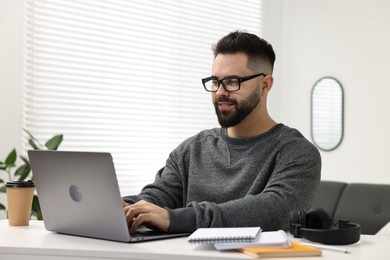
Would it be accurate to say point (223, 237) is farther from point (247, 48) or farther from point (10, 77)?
point (10, 77)

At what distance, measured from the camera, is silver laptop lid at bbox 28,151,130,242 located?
1561 mm

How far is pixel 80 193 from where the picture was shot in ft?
5.42

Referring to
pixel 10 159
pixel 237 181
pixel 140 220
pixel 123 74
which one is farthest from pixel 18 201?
pixel 123 74

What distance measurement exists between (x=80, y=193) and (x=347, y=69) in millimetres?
3569

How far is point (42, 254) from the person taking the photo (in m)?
Result: 1.51

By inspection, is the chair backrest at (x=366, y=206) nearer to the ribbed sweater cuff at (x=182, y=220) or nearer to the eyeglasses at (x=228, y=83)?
the eyeglasses at (x=228, y=83)

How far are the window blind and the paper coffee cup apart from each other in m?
1.63

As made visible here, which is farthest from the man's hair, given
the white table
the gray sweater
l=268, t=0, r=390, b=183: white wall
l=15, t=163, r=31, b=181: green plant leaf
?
l=268, t=0, r=390, b=183: white wall

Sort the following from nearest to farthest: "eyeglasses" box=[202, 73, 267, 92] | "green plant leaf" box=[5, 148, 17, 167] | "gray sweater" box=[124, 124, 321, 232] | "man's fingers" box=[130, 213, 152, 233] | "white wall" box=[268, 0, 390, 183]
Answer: "man's fingers" box=[130, 213, 152, 233] → "gray sweater" box=[124, 124, 321, 232] → "eyeglasses" box=[202, 73, 267, 92] → "green plant leaf" box=[5, 148, 17, 167] → "white wall" box=[268, 0, 390, 183]

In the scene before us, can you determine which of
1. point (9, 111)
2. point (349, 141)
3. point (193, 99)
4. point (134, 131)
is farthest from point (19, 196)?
point (349, 141)

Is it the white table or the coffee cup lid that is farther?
the coffee cup lid

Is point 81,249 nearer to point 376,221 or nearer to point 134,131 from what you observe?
point 376,221

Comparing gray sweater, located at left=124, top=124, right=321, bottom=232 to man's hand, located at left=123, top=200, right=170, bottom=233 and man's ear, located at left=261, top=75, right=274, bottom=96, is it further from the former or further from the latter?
man's ear, located at left=261, top=75, right=274, bottom=96

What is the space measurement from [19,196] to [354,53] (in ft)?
11.4
